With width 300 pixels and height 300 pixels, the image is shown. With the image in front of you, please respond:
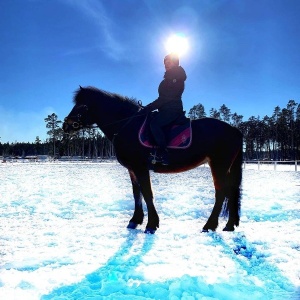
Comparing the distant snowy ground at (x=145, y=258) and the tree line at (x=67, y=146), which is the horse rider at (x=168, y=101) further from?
the tree line at (x=67, y=146)

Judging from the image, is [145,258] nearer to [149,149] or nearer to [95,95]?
[149,149]

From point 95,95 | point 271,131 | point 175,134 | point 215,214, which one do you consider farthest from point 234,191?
point 271,131

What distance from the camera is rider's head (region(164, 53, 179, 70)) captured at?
5289 millimetres

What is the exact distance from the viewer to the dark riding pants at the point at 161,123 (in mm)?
5129

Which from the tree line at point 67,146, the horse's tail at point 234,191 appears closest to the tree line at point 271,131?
the tree line at point 67,146

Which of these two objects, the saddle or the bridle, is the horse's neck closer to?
→ the bridle

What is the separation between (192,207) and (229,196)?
7.04 feet

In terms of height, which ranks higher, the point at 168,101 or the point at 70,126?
the point at 168,101

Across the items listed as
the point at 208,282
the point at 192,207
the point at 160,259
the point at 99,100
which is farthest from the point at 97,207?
the point at 208,282

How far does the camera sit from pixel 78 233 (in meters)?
4.84

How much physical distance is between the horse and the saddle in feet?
0.34

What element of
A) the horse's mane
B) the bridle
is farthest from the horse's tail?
the bridle

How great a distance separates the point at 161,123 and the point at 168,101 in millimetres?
407

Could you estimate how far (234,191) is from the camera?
5.60 meters
